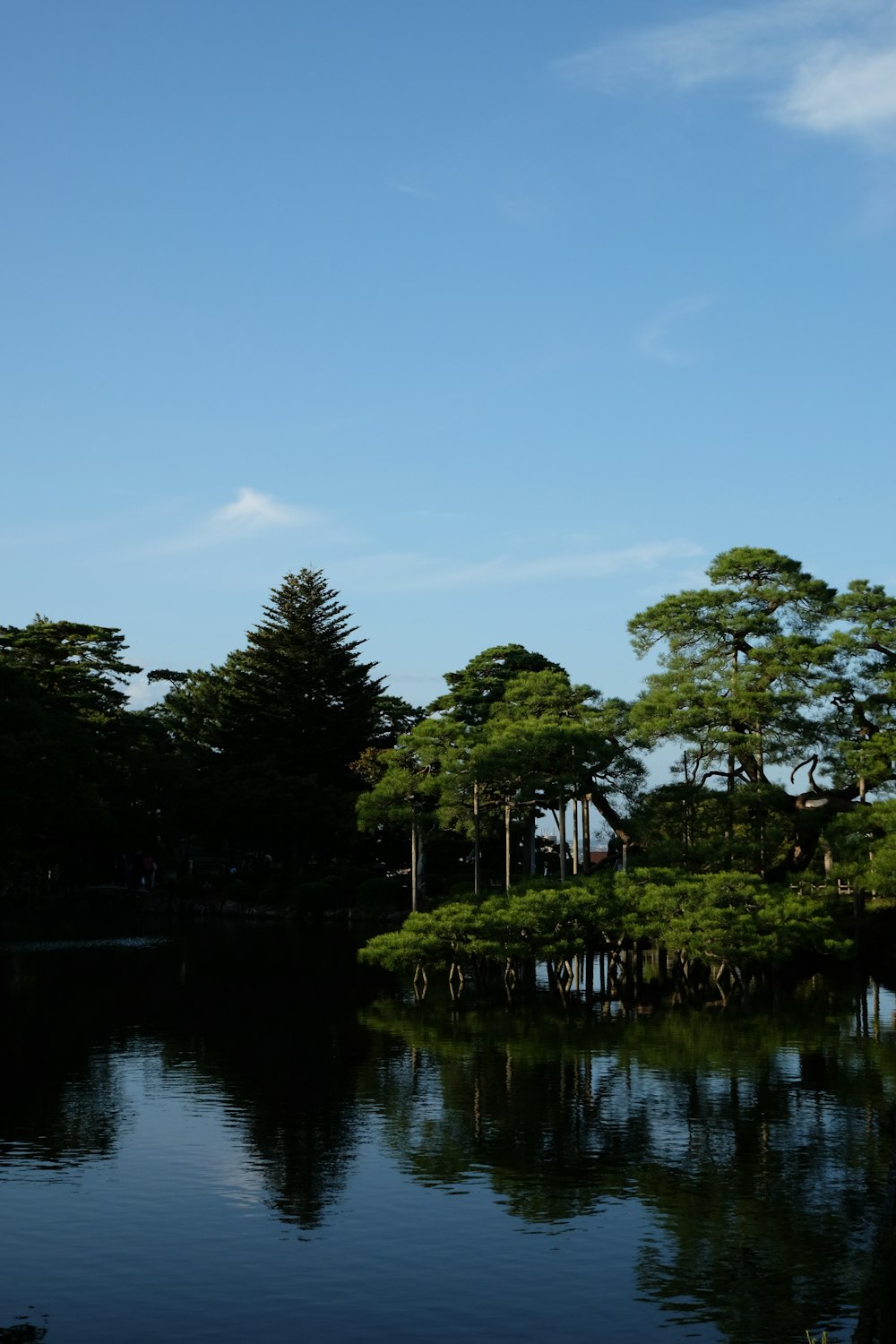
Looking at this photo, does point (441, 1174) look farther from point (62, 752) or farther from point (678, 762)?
point (62, 752)

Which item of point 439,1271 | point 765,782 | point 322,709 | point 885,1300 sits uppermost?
point 322,709

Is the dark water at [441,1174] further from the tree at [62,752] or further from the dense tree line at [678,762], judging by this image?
the tree at [62,752]

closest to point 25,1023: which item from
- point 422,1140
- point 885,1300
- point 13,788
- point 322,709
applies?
point 422,1140

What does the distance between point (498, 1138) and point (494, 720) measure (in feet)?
85.6

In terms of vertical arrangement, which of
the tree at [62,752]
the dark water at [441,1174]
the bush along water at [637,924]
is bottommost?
the dark water at [441,1174]

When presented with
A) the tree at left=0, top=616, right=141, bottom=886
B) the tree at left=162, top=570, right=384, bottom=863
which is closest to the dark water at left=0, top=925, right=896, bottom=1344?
the tree at left=0, top=616, right=141, bottom=886

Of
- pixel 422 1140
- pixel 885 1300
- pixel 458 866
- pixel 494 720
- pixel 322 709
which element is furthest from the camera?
pixel 322 709

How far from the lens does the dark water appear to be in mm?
14359

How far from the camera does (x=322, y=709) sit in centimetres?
8838

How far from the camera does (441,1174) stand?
19656 mm

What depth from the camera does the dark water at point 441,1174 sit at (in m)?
14.4

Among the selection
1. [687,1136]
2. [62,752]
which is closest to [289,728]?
[62,752]

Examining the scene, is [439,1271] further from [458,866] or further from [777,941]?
[458,866]

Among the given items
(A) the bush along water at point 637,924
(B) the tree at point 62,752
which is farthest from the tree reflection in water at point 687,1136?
(B) the tree at point 62,752
